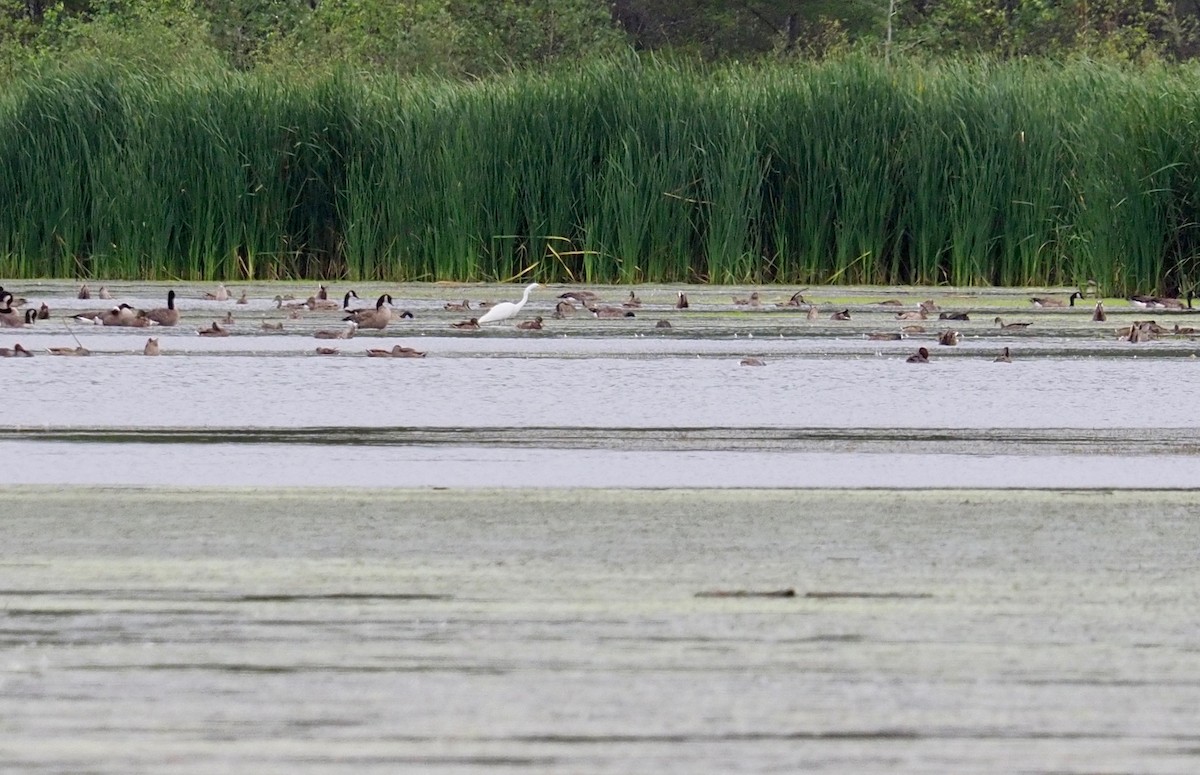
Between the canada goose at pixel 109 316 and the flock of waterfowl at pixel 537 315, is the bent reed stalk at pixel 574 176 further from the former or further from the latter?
the canada goose at pixel 109 316

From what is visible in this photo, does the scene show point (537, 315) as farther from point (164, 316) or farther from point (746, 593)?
point (746, 593)

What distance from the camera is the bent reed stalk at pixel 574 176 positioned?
50.7ft

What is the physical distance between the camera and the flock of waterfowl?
33.6ft

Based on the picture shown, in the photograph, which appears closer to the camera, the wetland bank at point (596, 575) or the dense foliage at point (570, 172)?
the wetland bank at point (596, 575)

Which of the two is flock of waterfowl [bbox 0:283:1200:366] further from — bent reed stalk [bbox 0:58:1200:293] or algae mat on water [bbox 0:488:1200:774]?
algae mat on water [bbox 0:488:1200:774]

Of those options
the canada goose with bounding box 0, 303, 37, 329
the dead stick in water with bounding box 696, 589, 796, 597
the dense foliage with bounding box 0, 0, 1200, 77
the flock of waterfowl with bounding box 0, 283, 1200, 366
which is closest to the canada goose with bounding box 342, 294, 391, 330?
the flock of waterfowl with bounding box 0, 283, 1200, 366

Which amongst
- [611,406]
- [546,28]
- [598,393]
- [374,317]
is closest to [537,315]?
[374,317]

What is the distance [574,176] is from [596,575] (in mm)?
12127

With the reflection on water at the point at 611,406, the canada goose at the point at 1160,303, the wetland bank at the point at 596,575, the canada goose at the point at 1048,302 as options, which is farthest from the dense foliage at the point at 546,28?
the wetland bank at the point at 596,575

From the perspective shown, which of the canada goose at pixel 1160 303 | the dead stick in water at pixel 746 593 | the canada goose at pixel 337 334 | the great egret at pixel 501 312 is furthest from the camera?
the canada goose at pixel 1160 303

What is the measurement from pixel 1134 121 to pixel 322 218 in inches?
254

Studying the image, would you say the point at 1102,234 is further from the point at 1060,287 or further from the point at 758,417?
the point at 758,417

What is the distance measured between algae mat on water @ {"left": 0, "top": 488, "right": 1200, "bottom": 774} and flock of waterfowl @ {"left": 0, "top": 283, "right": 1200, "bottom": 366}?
14.4 ft

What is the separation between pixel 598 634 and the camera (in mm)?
3363
